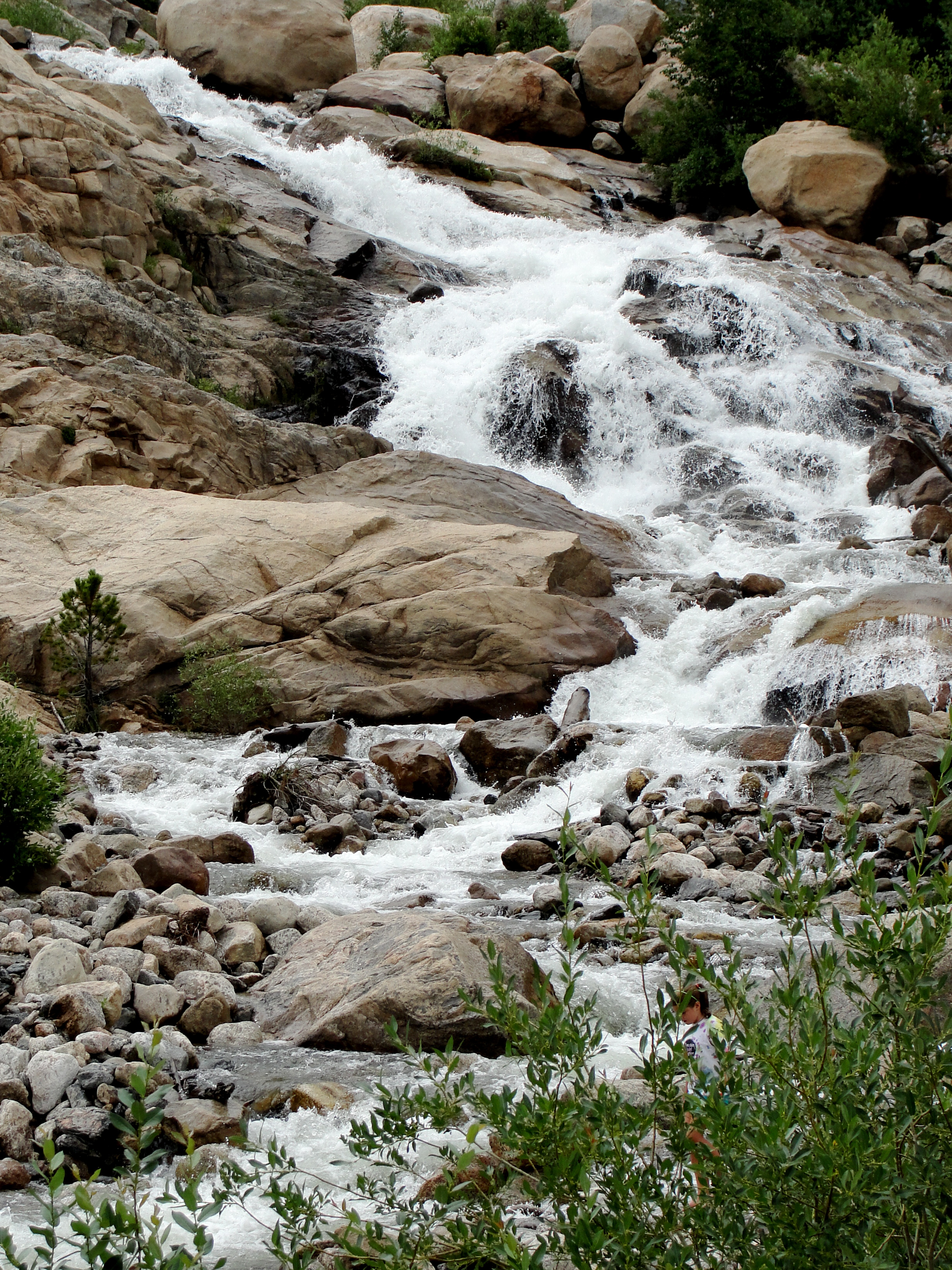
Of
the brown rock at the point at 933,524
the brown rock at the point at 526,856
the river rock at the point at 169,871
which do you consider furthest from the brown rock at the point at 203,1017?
the brown rock at the point at 933,524

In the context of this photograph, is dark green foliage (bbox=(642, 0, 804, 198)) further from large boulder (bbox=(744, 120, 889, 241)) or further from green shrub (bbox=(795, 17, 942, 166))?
large boulder (bbox=(744, 120, 889, 241))

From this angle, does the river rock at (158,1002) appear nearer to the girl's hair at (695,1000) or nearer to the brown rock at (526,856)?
the girl's hair at (695,1000)

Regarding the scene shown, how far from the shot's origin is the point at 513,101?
28422 millimetres

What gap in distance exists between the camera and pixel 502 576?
11.4 meters

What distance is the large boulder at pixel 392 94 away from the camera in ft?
91.4

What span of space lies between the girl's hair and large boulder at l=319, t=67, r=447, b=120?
2719cm

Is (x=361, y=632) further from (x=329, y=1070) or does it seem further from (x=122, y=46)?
(x=122, y=46)

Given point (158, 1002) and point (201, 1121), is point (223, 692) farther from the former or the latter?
point (201, 1121)

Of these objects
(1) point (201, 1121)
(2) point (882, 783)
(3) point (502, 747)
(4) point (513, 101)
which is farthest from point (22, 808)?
(4) point (513, 101)

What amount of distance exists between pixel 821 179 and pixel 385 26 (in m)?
17.5

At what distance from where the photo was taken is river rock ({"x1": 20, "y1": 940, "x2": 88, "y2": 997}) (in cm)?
419

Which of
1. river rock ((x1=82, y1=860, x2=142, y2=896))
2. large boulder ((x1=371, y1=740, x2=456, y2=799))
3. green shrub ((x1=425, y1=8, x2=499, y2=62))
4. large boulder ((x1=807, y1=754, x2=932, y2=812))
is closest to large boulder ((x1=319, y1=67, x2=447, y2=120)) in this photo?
green shrub ((x1=425, y1=8, x2=499, y2=62))

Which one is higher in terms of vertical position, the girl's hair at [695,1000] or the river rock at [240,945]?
the girl's hair at [695,1000]

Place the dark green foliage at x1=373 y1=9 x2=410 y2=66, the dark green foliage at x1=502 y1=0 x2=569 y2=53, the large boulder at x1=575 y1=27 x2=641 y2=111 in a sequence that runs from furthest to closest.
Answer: the dark green foliage at x1=373 y1=9 x2=410 y2=66 < the dark green foliage at x1=502 y1=0 x2=569 y2=53 < the large boulder at x1=575 y1=27 x2=641 y2=111
